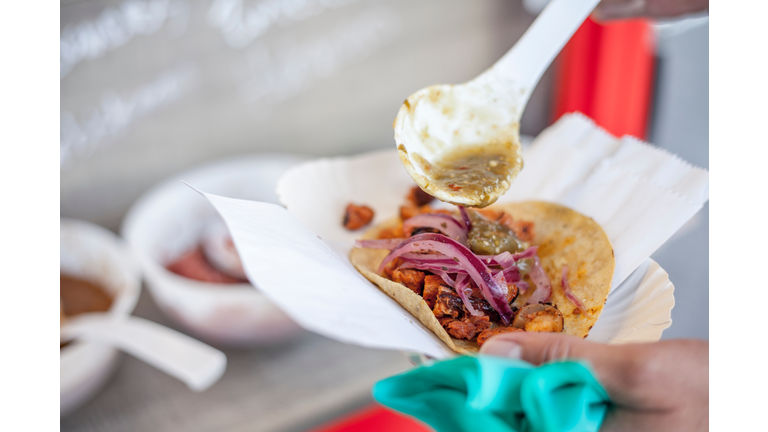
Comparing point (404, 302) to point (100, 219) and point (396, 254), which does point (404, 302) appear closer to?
point (396, 254)

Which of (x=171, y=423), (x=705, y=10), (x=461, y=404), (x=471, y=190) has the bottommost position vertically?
(x=171, y=423)

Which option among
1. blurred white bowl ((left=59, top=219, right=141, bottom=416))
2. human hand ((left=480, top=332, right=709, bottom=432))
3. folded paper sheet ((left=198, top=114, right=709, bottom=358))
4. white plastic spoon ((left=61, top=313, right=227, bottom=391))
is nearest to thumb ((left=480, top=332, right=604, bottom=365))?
human hand ((left=480, top=332, right=709, bottom=432))

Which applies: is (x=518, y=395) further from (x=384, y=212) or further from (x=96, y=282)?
(x=96, y=282)

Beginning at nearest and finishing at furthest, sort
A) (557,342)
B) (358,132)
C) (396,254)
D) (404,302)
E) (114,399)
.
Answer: (557,342)
(404,302)
(396,254)
(114,399)
(358,132)

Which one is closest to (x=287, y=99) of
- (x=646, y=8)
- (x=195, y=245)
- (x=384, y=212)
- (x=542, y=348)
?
(x=195, y=245)

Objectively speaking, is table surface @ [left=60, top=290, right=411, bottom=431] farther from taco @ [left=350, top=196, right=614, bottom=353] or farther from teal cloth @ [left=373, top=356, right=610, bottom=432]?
teal cloth @ [left=373, top=356, right=610, bottom=432]

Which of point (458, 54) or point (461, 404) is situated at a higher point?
point (458, 54)

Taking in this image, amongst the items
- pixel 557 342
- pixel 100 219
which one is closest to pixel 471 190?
pixel 557 342
